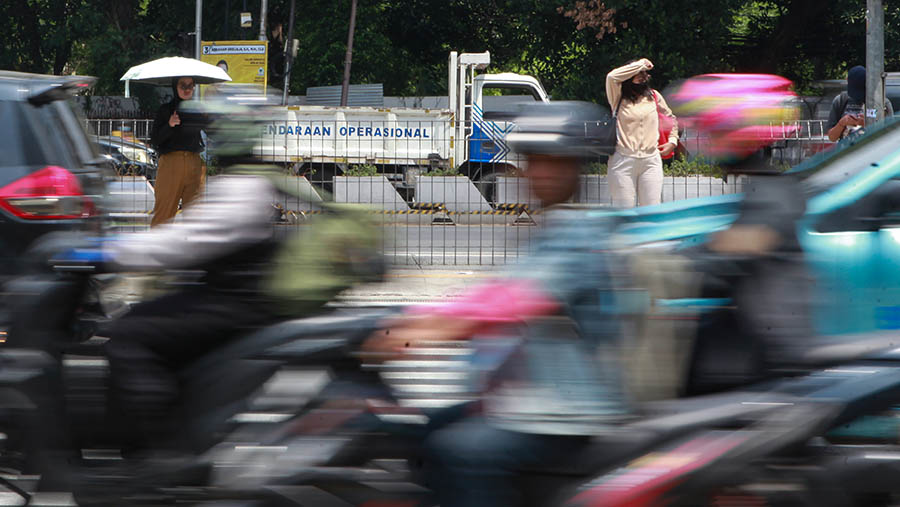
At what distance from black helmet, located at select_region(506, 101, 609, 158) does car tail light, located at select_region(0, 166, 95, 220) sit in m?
3.33

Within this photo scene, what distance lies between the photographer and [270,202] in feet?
11.0

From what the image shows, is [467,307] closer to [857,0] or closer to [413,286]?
[413,286]

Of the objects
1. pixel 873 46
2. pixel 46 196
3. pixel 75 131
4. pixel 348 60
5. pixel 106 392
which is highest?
pixel 348 60

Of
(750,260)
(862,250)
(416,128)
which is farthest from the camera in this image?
(416,128)

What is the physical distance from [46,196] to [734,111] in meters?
3.66

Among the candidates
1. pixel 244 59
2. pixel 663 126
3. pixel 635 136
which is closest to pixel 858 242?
pixel 635 136

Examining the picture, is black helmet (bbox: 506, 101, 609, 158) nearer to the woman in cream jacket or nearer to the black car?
the black car

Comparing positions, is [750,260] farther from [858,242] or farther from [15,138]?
[15,138]

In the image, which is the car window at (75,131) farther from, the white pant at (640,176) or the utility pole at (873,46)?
the utility pole at (873,46)

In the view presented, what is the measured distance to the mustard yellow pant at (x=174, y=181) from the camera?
28.5 ft

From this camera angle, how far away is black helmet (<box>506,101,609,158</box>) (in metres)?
2.99

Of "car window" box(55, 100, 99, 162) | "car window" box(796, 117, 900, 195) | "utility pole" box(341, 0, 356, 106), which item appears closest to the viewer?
"car window" box(796, 117, 900, 195)

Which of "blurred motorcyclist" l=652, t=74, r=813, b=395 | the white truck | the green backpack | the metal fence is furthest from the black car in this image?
the white truck

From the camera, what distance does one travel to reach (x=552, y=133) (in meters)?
3.00
